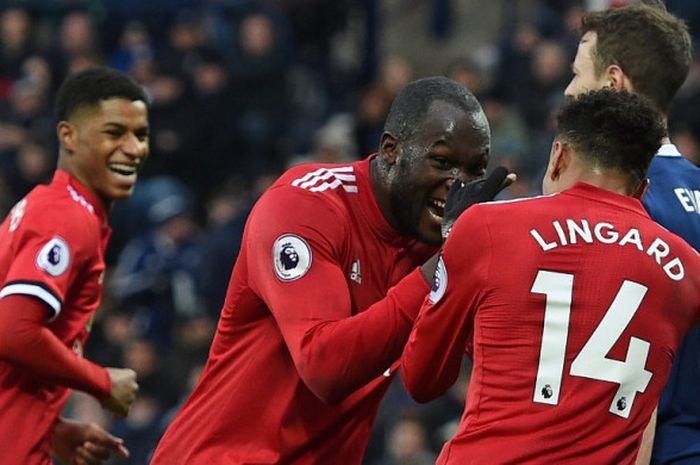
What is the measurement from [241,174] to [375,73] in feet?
6.97

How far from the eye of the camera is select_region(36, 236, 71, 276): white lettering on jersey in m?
5.70

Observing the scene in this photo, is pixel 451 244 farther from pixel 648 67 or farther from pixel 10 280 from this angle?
pixel 10 280

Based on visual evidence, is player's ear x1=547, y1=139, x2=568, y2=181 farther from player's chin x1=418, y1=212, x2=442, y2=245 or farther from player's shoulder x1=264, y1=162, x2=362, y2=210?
player's shoulder x1=264, y1=162, x2=362, y2=210

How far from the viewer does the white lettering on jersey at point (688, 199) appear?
502 centimetres

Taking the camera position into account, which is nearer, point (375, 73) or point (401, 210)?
point (401, 210)

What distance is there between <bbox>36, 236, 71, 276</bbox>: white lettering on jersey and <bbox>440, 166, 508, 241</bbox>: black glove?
1706 mm

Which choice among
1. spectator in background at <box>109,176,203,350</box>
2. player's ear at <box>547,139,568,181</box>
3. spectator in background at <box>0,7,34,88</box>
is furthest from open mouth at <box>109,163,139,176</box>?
spectator in background at <box>0,7,34,88</box>

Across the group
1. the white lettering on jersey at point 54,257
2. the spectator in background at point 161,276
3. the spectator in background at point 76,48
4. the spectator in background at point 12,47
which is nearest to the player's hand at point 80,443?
the white lettering on jersey at point 54,257

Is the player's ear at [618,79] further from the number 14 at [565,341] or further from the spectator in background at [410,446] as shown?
the spectator in background at [410,446]

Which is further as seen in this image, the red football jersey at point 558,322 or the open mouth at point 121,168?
the open mouth at point 121,168

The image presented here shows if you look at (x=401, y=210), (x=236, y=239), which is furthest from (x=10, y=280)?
(x=236, y=239)

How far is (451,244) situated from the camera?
431 centimetres

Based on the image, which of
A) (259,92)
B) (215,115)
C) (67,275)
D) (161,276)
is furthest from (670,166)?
(259,92)

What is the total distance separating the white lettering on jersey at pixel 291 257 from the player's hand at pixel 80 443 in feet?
5.52
